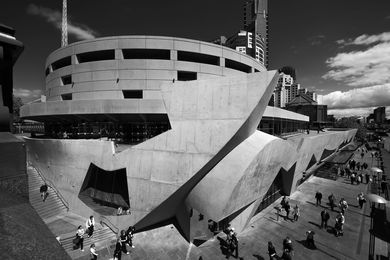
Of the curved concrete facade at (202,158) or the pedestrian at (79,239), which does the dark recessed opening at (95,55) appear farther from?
the pedestrian at (79,239)

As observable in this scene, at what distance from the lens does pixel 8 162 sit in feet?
9.52

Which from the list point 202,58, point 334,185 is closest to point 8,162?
point 202,58

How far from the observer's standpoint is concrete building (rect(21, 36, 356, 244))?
12070mm

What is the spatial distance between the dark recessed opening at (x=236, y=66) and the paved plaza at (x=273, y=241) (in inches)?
701

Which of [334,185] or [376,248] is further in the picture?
[334,185]

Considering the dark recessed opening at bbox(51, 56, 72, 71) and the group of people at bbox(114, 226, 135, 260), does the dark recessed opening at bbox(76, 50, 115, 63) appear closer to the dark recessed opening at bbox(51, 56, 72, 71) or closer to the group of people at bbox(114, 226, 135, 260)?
the dark recessed opening at bbox(51, 56, 72, 71)

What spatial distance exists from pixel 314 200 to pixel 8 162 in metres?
24.9

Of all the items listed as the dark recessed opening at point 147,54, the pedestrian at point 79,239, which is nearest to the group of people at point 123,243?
the pedestrian at point 79,239

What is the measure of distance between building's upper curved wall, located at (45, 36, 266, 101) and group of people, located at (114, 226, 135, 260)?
509 inches

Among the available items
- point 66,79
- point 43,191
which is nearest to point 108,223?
point 43,191

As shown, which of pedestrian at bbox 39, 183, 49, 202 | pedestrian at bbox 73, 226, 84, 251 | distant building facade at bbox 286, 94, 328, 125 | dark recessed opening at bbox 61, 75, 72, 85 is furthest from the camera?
distant building facade at bbox 286, 94, 328, 125

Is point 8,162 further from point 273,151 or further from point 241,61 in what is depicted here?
point 241,61

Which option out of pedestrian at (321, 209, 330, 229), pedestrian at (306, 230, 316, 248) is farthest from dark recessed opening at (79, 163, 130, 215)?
pedestrian at (321, 209, 330, 229)

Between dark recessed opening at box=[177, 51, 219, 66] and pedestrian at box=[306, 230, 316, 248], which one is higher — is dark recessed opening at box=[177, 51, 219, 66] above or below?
above
